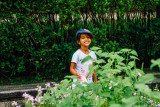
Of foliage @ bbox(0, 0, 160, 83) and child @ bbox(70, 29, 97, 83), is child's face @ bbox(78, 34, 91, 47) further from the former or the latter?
foliage @ bbox(0, 0, 160, 83)

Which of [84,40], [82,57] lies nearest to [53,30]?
[84,40]

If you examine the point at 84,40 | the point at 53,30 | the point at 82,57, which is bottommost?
the point at 82,57

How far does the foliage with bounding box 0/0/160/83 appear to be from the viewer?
166 inches

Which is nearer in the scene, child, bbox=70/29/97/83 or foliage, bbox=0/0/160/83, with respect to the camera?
child, bbox=70/29/97/83

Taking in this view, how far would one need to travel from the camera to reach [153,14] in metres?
5.65

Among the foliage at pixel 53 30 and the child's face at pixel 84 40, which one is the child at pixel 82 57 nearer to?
the child's face at pixel 84 40

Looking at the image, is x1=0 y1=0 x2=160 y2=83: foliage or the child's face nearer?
the child's face

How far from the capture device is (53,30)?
4.57 m

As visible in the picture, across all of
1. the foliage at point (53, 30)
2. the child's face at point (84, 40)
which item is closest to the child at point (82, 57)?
the child's face at point (84, 40)

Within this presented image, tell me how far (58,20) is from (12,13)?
1065 millimetres

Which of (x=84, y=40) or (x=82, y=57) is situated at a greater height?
(x=84, y=40)

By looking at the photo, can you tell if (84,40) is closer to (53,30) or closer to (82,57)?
(82,57)

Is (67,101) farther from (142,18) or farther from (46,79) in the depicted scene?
(142,18)

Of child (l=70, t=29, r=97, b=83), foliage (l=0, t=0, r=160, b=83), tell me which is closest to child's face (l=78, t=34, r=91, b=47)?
child (l=70, t=29, r=97, b=83)
